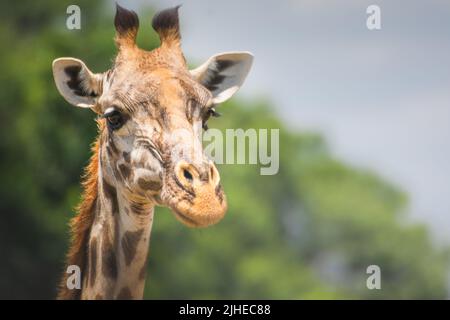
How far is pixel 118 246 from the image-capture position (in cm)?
809

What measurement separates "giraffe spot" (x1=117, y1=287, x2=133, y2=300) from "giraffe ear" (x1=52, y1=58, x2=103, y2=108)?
1.50 meters

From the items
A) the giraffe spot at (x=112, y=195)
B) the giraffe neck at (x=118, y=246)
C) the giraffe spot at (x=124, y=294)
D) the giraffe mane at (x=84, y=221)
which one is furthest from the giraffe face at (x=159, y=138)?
the giraffe spot at (x=124, y=294)

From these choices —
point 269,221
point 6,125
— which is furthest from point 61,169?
point 269,221

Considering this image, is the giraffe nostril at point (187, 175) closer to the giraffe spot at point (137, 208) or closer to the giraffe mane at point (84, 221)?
the giraffe spot at point (137, 208)

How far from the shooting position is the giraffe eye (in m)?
7.79

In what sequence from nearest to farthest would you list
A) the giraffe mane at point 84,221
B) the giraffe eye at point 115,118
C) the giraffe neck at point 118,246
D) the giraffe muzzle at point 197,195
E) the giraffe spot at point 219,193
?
1. the giraffe muzzle at point 197,195
2. the giraffe spot at point 219,193
3. the giraffe eye at point 115,118
4. the giraffe neck at point 118,246
5. the giraffe mane at point 84,221

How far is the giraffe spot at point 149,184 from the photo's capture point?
7.51 metres

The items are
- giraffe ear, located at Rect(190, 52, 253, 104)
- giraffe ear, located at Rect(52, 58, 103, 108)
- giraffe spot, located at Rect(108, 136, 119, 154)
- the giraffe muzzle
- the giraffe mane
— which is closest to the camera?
the giraffe muzzle

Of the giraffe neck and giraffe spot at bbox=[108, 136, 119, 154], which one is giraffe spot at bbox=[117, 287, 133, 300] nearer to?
the giraffe neck

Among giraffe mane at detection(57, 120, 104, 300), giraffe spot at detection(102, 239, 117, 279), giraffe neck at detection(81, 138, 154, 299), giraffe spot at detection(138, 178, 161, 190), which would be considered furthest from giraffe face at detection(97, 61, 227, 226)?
giraffe spot at detection(102, 239, 117, 279)

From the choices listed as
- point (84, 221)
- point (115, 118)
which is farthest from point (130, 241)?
point (115, 118)

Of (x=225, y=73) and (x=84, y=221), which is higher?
(x=225, y=73)

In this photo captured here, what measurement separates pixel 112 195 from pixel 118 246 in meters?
0.41

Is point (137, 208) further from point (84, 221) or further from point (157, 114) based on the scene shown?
point (157, 114)
